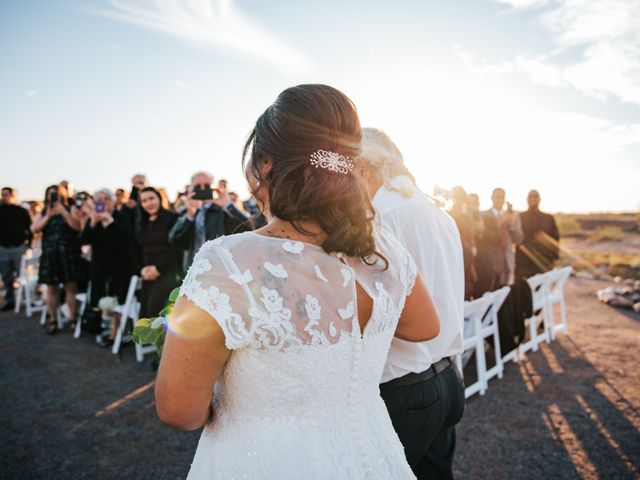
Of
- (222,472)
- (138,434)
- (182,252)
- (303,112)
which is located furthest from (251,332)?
(182,252)

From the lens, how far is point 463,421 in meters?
4.07

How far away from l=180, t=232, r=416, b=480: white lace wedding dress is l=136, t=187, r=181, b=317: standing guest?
14.9 ft

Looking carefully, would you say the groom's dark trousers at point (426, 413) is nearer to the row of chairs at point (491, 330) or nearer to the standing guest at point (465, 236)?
the row of chairs at point (491, 330)

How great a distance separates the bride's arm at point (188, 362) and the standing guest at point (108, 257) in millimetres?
5839

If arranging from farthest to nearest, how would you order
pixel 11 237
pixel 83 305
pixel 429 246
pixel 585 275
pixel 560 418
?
pixel 585 275, pixel 11 237, pixel 83 305, pixel 560 418, pixel 429 246

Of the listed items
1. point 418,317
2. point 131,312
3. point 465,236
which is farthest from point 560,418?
point 131,312

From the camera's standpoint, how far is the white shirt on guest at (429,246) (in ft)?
6.34

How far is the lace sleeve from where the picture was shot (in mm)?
985

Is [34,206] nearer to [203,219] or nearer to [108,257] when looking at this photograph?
[108,257]

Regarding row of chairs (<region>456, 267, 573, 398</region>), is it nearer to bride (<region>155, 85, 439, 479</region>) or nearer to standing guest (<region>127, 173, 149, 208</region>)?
bride (<region>155, 85, 439, 479</region>)

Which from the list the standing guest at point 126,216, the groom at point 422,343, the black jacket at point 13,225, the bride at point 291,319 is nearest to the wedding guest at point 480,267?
the groom at point 422,343

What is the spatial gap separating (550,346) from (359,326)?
6.17 metres

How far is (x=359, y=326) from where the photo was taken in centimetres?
120

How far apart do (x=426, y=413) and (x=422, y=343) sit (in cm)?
32
